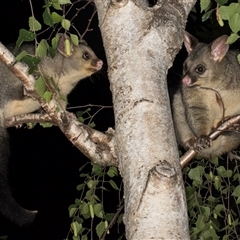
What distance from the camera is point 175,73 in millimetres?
4406

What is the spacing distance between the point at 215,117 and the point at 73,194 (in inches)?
117

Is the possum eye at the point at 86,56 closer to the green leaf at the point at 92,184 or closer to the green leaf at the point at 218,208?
the green leaf at the point at 92,184

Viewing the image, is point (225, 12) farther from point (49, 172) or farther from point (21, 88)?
point (49, 172)

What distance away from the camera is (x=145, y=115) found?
166cm

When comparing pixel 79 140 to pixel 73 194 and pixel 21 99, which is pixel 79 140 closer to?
pixel 21 99

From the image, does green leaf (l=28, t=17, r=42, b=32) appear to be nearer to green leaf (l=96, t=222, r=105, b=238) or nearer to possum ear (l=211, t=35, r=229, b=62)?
green leaf (l=96, t=222, r=105, b=238)

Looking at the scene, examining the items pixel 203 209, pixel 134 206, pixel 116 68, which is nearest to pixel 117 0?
pixel 116 68

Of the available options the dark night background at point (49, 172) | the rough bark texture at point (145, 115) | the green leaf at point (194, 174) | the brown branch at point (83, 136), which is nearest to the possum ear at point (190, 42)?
the green leaf at point (194, 174)

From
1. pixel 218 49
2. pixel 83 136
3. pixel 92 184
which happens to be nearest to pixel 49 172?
pixel 218 49

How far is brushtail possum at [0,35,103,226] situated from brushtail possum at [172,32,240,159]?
725 millimetres

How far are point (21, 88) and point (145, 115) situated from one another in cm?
215

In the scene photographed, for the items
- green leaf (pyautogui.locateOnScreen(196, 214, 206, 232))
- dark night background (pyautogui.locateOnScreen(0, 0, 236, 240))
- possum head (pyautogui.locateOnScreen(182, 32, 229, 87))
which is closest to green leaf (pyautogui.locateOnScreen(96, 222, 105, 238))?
green leaf (pyautogui.locateOnScreen(196, 214, 206, 232))

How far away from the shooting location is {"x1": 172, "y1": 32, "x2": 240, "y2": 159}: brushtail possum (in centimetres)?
367

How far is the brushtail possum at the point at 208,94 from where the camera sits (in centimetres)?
367
